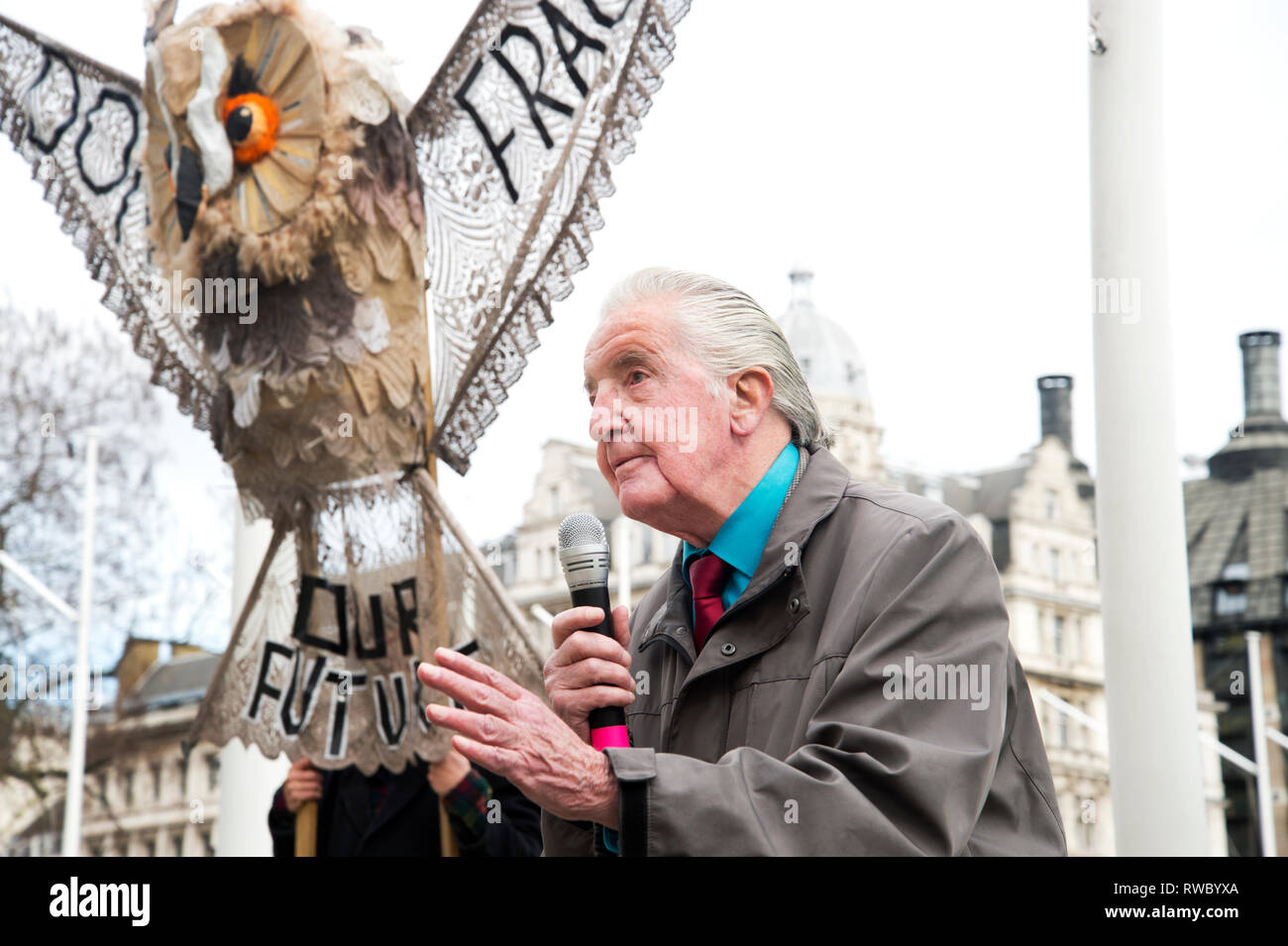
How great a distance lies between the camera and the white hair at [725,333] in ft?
6.64

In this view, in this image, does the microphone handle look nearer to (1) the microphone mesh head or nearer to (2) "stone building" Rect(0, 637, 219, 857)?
(1) the microphone mesh head

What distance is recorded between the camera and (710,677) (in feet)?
6.27

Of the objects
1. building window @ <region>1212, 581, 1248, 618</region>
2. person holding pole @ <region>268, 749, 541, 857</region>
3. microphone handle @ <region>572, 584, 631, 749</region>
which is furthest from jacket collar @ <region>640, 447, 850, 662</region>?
building window @ <region>1212, 581, 1248, 618</region>

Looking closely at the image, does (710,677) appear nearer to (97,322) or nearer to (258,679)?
(258,679)

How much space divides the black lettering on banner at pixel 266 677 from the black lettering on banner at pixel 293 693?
36mm

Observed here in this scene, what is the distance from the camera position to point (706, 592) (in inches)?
80.5

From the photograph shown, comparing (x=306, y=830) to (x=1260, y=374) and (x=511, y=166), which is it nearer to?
(x=511, y=166)

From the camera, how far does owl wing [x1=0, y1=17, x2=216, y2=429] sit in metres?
3.61

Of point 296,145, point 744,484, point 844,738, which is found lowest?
point 844,738

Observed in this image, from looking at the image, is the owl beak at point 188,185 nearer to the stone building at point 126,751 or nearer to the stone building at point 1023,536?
the stone building at point 126,751

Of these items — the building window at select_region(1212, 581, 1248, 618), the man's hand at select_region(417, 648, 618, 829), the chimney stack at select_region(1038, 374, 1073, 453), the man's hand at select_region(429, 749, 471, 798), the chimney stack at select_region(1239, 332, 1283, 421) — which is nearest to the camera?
the man's hand at select_region(417, 648, 618, 829)

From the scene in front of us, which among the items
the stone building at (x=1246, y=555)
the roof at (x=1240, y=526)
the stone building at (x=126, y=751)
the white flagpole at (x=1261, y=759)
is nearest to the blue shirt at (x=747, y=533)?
the stone building at (x=126, y=751)
